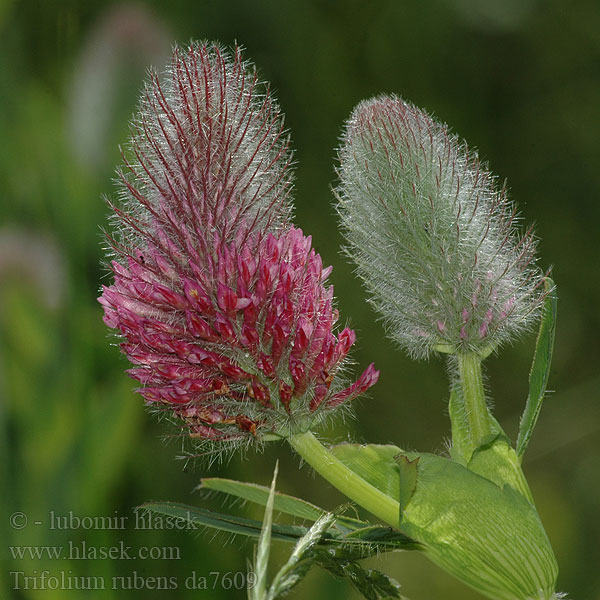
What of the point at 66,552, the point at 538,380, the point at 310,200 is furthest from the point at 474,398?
the point at 310,200

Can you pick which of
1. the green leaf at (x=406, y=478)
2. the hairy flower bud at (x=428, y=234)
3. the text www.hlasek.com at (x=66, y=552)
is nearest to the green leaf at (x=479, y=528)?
the green leaf at (x=406, y=478)

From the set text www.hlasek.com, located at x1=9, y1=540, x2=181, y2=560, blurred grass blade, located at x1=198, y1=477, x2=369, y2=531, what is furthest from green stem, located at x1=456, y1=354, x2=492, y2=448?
text www.hlasek.com, located at x1=9, y1=540, x2=181, y2=560

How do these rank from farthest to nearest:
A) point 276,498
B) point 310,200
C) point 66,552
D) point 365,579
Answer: point 310,200
point 66,552
point 276,498
point 365,579

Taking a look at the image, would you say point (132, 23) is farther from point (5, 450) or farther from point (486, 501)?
point (486, 501)

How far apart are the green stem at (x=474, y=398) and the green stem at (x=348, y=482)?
0.28 ft

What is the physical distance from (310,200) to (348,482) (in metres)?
1.16

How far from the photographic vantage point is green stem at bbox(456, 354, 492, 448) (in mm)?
612

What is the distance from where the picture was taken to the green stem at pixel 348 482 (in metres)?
0.57

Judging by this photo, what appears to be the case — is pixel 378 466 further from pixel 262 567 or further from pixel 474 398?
pixel 262 567

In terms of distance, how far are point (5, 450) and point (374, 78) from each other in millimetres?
1027

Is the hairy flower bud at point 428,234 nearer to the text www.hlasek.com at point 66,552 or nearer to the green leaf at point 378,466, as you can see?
the green leaf at point 378,466

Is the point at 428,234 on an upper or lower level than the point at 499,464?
upper

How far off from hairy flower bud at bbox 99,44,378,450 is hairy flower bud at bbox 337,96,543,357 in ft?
0.20

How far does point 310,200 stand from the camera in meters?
1.68
